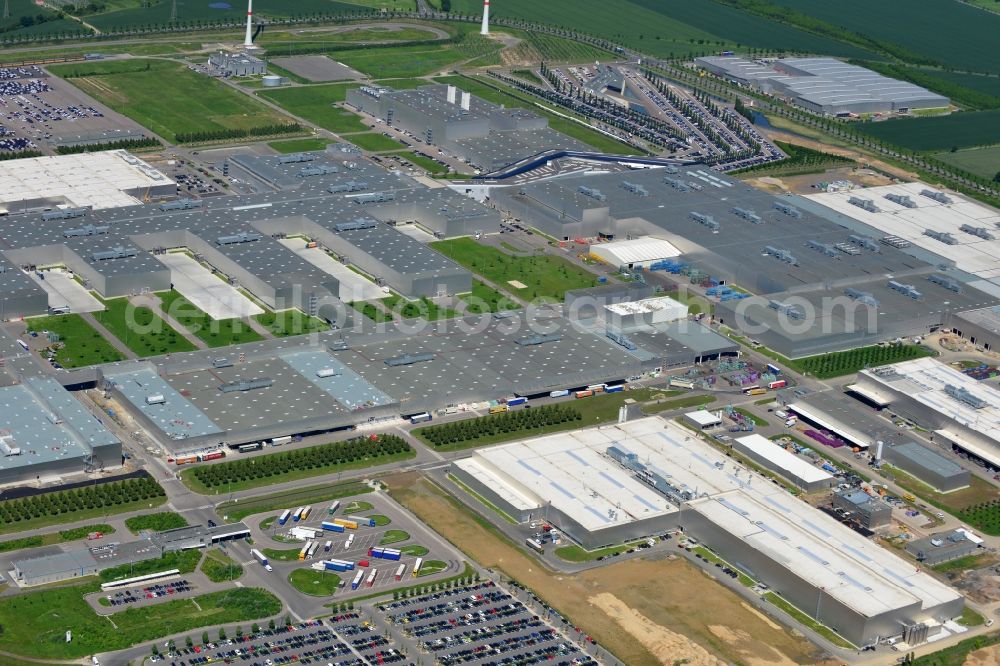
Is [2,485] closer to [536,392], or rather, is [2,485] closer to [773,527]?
[536,392]

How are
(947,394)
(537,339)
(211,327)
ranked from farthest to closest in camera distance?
(537,339) < (211,327) < (947,394)

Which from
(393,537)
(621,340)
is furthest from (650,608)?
(621,340)

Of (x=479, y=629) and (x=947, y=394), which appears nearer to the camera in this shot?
Answer: (x=479, y=629)

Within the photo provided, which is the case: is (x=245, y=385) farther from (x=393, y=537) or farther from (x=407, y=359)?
(x=393, y=537)

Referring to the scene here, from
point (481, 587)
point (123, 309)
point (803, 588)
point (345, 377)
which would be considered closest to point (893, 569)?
point (803, 588)

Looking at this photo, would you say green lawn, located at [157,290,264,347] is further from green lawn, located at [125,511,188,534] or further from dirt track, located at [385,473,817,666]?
dirt track, located at [385,473,817,666]

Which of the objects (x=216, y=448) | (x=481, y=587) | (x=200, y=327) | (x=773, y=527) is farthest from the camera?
(x=200, y=327)
